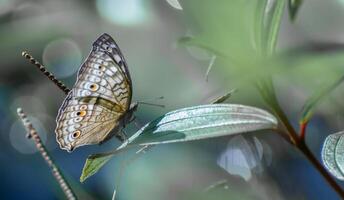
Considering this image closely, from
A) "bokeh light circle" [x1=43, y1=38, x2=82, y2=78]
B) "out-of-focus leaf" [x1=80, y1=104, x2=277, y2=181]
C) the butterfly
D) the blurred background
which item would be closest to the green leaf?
"out-of-focus leaf" [x1=80, y1=104, x2=277, y2=181]

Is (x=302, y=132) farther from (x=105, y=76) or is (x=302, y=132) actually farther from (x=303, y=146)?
(x=105, y=76)

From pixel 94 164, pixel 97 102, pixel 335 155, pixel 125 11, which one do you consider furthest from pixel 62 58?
pixel 335 155

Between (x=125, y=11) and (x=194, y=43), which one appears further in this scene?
(x=125, y=11)

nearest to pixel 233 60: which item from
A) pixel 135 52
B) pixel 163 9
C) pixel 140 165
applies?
pixel 140 165

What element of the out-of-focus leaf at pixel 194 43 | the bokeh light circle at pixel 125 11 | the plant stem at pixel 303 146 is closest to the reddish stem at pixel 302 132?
the plant stem at pixel 303 146

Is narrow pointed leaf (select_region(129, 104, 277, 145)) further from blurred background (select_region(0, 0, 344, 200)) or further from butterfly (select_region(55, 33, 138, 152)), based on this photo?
butterfly (select_region(55, 33, 138, 152))

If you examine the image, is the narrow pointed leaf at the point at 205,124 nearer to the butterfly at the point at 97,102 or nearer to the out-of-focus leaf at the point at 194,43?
the out-of-focus leaf at the point at 194,43

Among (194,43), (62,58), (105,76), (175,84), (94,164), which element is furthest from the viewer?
(62,58)

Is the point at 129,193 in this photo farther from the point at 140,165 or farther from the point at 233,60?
the point at 233,60
